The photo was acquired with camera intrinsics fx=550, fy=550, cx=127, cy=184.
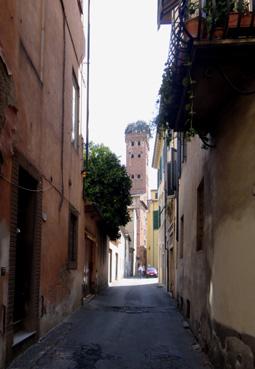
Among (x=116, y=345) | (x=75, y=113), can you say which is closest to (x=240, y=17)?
(x=116, y=345)

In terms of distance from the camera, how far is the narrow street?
802cm

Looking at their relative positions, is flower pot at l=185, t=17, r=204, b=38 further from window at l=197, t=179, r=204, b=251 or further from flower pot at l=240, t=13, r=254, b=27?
window at l=197, t=179, r=204, b=251

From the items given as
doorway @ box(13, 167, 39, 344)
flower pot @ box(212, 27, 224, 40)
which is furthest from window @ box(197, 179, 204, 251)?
flower pot @ box(212, 27, 224, 40)

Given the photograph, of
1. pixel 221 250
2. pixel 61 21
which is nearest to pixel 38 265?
pixel 221 250

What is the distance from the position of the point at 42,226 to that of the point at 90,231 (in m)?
10.3

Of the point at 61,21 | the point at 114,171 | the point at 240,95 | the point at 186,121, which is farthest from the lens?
the point at 114,171

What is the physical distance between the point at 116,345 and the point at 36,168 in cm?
335

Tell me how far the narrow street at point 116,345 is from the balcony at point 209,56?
12.4 ft

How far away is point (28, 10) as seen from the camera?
Result: 28.2 ft

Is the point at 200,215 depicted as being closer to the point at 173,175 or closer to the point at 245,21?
the point at 245,21

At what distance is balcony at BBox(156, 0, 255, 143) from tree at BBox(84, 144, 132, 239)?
1687cm

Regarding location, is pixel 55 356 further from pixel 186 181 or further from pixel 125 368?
pixel 186 181

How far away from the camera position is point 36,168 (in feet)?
30.0

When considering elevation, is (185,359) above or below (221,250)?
below
